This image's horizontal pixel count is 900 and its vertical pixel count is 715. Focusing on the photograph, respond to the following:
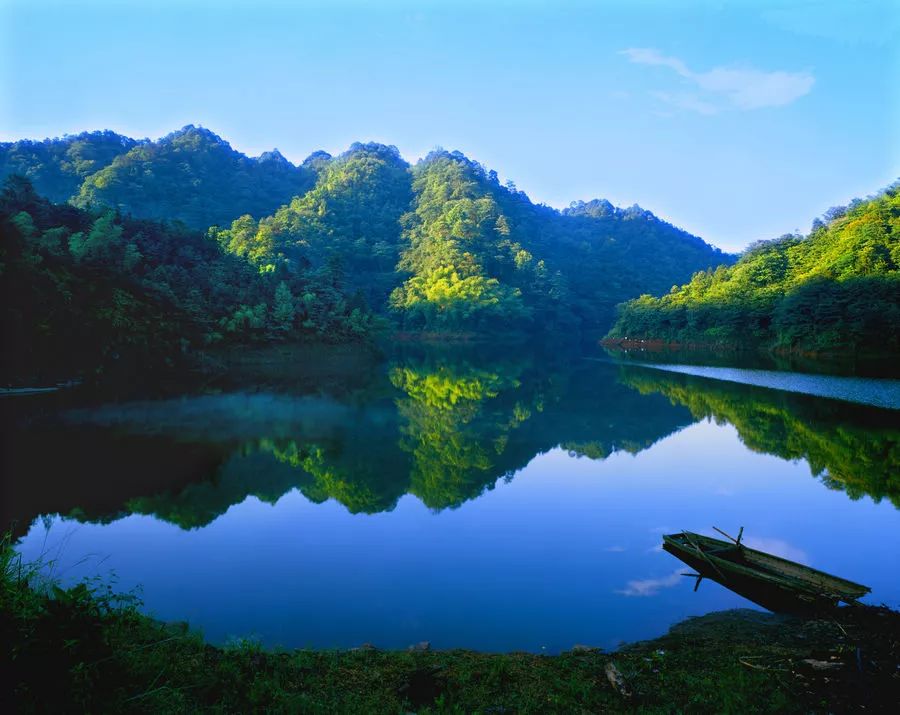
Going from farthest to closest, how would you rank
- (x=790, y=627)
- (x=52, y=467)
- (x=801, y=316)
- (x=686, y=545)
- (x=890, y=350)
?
(x=801, y=316), (x=890, y=350), (x=52, y=467), (x=686, y=545), (x=790, y=627)

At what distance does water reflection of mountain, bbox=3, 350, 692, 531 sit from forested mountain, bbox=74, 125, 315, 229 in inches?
1875

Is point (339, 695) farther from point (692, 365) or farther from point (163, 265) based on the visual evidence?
point (692, 365)

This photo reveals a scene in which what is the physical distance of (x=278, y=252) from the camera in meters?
57.3

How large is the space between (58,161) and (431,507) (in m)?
89.7

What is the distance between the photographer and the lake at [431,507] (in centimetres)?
782

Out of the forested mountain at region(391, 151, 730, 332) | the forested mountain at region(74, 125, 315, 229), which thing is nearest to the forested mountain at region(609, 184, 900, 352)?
the forested mountain at region(391, 151, 730, 332)

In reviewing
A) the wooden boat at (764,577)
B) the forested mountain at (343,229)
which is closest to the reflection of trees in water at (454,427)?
the wooden boat at (764,577)

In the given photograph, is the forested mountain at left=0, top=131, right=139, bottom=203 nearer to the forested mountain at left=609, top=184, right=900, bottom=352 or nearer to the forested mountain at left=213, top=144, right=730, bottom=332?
→ the forested mountain at left=213, top=144, right=730, bottom=332

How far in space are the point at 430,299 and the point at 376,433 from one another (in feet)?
176

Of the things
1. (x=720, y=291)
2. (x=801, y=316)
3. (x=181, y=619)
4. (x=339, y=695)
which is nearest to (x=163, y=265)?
(x=181, y=619)

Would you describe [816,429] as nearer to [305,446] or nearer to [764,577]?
[764,577]

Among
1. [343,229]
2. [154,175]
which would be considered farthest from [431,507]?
[154,175]

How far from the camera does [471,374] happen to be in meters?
37.8

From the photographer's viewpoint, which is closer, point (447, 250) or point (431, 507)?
point (431, 507)
